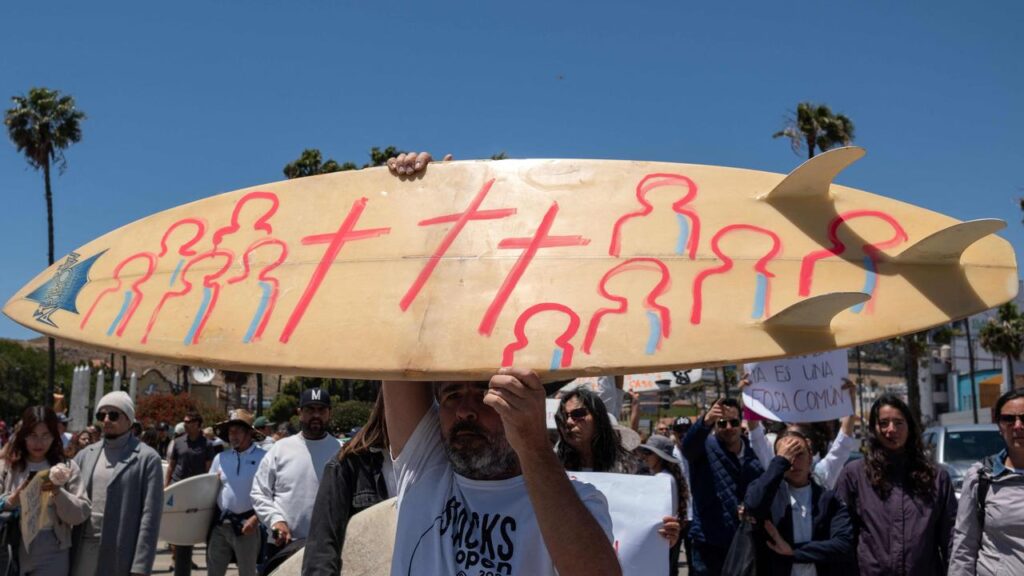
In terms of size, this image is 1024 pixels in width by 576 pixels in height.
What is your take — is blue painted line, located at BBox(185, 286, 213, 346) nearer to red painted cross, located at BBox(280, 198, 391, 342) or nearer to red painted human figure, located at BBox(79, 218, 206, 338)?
red painted human figure, located at BBox(79, 218, 206, 338)

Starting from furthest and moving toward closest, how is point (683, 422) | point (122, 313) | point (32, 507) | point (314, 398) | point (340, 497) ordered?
point (683, 422) → point (314, 398) → point (32, 507) → point (340, 497) → point (122, 313)

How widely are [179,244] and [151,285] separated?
0.19 meters

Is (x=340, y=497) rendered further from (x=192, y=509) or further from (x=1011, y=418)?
(x=192, y=509)

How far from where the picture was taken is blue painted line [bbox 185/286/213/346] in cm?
273

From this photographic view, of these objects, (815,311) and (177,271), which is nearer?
(815,311)

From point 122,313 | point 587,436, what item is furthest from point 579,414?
point 122,313

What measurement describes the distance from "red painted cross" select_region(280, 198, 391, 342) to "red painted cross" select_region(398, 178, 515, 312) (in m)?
0.20

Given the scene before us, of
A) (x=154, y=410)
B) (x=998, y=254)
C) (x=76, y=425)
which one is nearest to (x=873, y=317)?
(x=998, y=254)

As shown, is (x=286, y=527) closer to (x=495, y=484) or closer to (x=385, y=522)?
(x=385, y=522)

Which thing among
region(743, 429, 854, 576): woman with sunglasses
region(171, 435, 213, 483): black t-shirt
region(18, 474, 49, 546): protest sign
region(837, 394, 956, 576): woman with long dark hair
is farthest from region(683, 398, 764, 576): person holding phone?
region(171, 435, 213, 483): black t-shirt

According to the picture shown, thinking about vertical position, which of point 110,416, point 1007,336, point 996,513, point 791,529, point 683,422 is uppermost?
point 1007,336

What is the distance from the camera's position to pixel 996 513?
4.67m

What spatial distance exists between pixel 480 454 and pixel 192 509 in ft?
19.7

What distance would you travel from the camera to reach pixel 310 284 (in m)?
2.76
